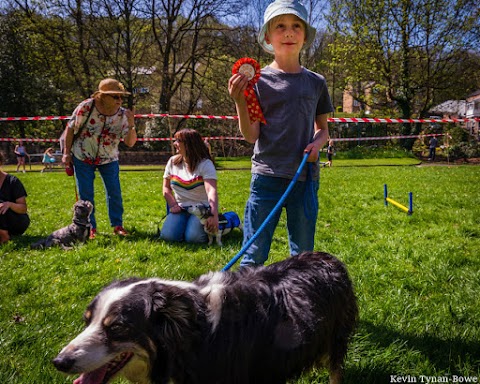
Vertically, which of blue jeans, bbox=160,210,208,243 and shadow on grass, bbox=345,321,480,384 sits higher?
blue jeans, bbox=160,210,208,243

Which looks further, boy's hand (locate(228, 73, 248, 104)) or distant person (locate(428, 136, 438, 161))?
distant person (locate(428, 136, 438, 161))

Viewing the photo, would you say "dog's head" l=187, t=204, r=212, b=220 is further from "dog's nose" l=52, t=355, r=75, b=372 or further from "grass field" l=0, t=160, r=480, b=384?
"dog's nose" l=52, t=355, r=75, b=372

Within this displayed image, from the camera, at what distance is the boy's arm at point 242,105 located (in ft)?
6.85

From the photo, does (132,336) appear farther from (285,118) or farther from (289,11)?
(289,11)

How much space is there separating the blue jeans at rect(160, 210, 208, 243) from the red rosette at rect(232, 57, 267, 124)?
267 centimetres

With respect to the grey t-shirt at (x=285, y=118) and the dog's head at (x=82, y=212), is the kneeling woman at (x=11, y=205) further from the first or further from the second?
the grey t-shirt at (x=285, y=118)

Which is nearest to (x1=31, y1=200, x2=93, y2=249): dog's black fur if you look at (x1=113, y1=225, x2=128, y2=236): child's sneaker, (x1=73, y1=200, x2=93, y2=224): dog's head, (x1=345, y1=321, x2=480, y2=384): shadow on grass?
(x1=73, y1=200, x2=93, y2=224): dog's head

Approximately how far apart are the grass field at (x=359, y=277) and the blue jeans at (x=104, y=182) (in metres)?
0.37

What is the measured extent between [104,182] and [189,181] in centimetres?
127

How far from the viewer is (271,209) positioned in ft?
8.16

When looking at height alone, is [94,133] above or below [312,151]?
above

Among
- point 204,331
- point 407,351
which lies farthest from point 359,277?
point 204,331

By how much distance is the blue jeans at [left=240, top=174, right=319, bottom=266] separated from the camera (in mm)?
2436

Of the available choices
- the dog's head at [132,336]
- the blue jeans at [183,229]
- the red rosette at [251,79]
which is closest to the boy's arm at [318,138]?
the red rosette at [251,79]
